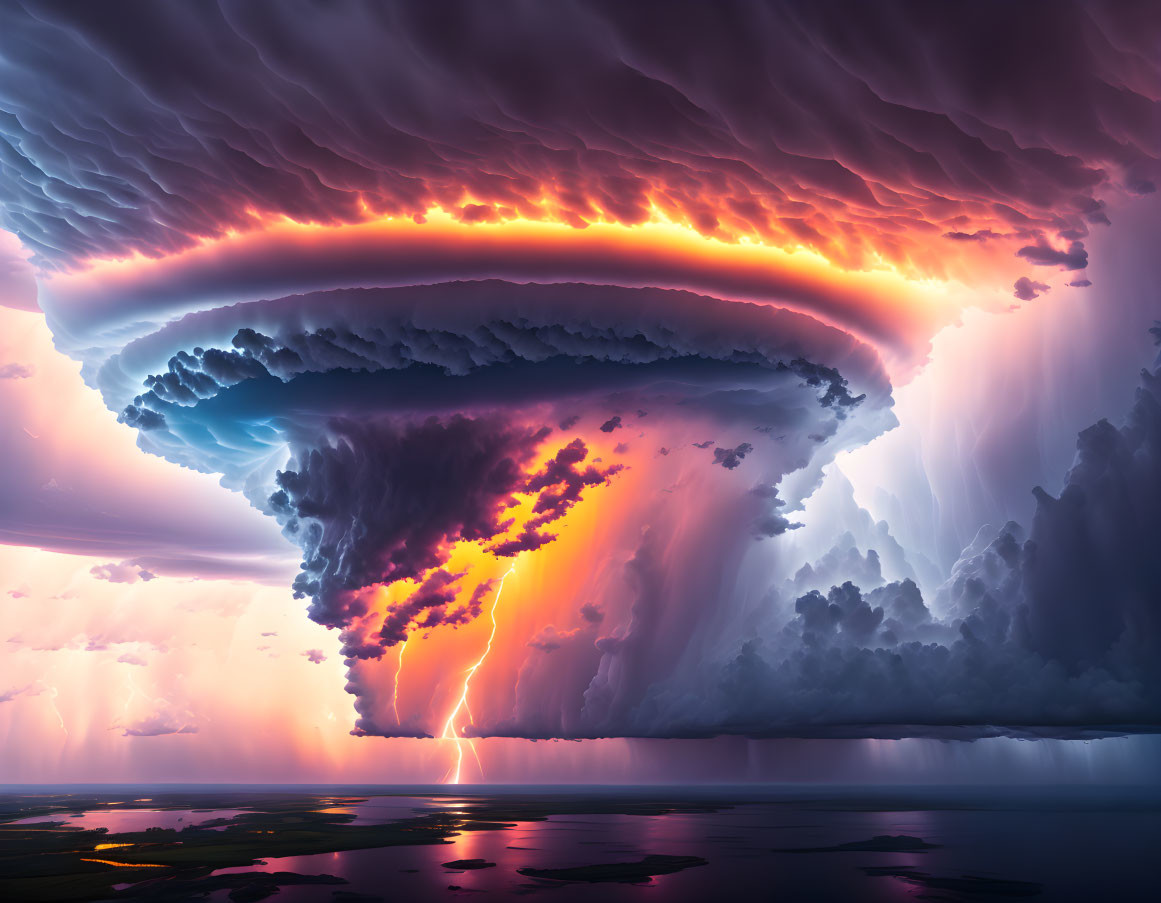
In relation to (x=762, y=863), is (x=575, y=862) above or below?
above

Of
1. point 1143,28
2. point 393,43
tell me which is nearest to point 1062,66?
point 1143,28

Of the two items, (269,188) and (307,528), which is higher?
(269,188)

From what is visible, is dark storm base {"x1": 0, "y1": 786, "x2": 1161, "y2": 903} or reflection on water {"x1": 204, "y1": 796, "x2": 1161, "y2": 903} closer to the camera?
reflection on water {"x1": 204, "y1": 796, "x2": 1161, "y2": 903}

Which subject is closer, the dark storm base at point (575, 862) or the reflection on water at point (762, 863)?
the reflection on water at point (762, 863)

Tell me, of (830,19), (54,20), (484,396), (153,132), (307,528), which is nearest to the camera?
(830,19)

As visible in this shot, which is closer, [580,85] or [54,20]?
[54,20]

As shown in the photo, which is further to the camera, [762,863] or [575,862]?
[762,863]

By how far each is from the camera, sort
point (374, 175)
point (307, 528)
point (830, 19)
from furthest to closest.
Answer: point (307, 528), point (374, 175), point (830, 19)

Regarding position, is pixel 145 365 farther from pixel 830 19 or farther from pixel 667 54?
pixel 830 19
